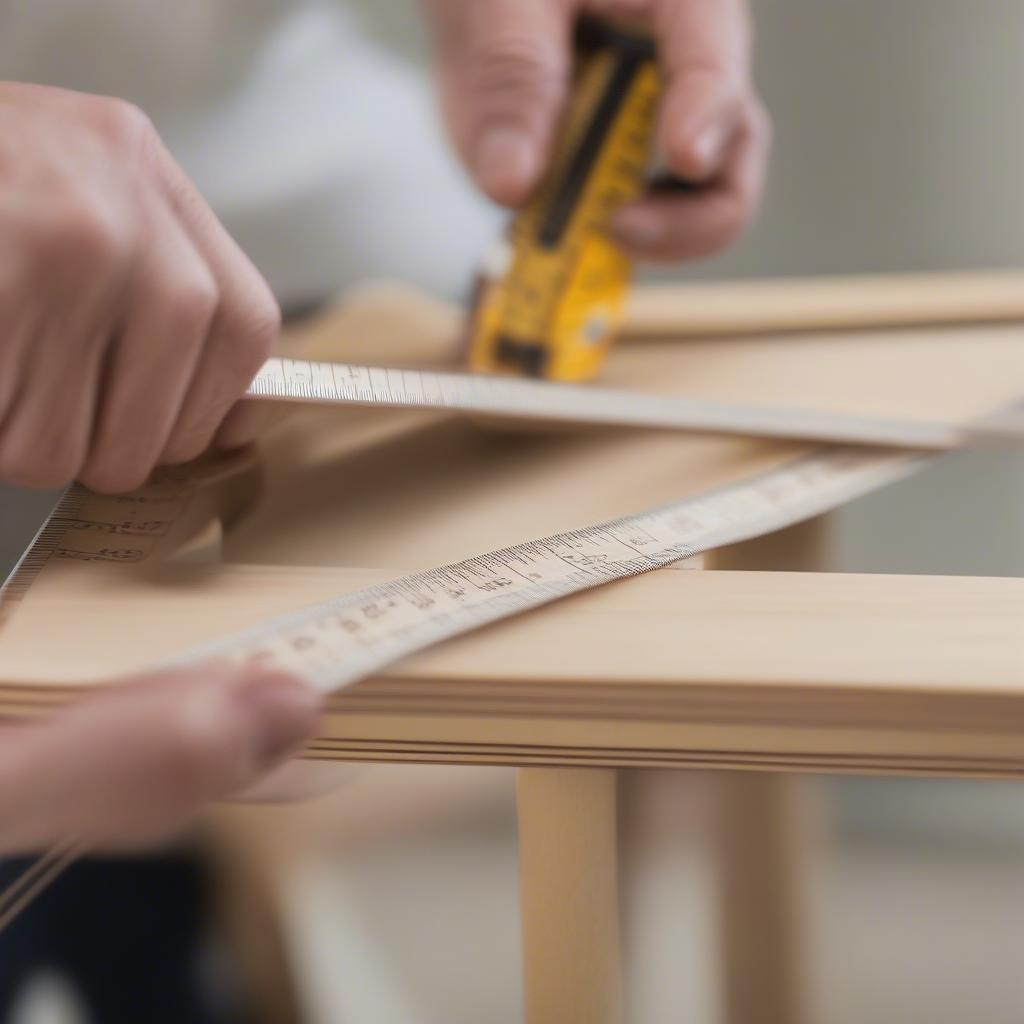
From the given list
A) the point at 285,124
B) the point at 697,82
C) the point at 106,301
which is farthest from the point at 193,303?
the point at 285,124

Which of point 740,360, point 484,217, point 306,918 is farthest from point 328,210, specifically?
point 306,918

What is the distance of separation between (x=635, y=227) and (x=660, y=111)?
0.22ft

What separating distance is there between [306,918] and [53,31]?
667 millimetres

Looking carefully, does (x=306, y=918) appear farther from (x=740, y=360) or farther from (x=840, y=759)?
(x=840, y=759)

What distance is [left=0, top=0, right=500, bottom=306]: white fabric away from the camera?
867 millimetres

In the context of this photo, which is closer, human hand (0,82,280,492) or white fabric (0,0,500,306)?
human hand (0,82,280,492)

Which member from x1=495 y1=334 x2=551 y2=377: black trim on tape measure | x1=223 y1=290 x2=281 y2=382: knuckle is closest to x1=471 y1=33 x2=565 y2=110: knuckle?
x1=495 y1=334 x2=551 y2=377: black trim on tape measure

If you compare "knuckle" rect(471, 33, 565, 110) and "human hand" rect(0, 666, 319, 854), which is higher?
"knuckle" rect(471, 33, 565, 110)

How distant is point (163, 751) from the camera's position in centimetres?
24

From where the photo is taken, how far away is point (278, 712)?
257 millimetres

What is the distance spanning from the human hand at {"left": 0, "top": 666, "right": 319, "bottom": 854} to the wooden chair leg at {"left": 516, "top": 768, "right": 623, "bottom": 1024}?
12 centimetres

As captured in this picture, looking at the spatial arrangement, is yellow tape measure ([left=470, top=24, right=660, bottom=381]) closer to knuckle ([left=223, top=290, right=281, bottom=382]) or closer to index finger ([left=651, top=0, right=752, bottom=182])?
index finger ([left=651, top=0, right=752, bottom=182])

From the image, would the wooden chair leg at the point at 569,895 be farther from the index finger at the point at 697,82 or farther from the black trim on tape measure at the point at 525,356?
the index finger at the point at 697,82

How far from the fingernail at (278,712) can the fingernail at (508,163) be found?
434 millimetres
